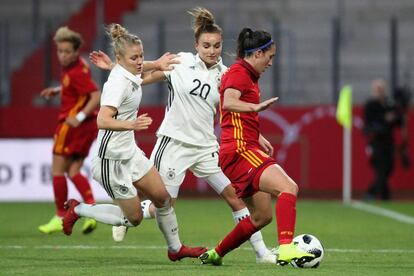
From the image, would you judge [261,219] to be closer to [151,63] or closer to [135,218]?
[135,218]

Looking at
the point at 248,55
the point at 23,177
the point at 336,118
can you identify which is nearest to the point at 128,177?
the point at 248,55

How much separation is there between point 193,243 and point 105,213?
6.00ft

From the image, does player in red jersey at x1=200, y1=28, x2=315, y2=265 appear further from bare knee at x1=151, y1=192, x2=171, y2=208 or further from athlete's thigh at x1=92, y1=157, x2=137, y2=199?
athlete's thigh at x1=92, y1=157, x2=137, y2=199

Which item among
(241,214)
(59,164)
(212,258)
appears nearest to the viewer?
(212,258)

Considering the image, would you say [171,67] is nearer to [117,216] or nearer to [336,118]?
[117,216]

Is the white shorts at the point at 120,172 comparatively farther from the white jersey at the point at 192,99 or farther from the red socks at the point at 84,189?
the red socks at the point at 84,189

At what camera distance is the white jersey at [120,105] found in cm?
959

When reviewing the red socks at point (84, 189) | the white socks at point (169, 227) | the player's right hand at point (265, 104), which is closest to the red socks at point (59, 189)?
the red socks at point (84, 189)

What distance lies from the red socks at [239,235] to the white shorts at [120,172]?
0.89 meters

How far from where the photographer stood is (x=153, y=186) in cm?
1002

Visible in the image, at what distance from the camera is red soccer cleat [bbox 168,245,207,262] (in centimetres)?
1017

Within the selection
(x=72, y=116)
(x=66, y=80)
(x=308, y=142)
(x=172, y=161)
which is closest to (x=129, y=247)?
(x=172, y=161)

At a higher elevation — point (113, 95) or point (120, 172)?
point (113, 95)

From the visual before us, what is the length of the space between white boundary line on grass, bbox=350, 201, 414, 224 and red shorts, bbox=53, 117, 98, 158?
178 inches
